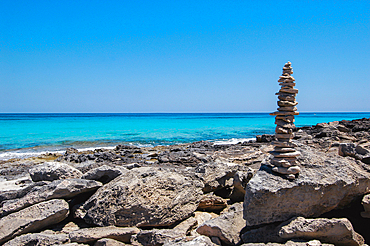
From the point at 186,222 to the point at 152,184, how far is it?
4.10 ft

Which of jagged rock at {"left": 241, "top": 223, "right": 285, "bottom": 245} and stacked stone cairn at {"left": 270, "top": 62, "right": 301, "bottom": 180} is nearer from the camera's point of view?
jagged rock at {"left": 241, "top": 223, "right": 285, "bottom": 245}

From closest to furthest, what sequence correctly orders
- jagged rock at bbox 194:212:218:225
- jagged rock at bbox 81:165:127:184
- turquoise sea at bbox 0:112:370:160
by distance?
1. jagged rock at bbox 194:212:218:225
2. jagged rock at bbox 81:165:127:184
3. turquoise sea at bbox 0:112:370:160

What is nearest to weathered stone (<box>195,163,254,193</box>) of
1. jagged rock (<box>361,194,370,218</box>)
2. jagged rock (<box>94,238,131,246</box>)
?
jagged rock (<box>361,194,370,218</box>)

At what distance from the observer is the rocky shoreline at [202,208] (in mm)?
4570

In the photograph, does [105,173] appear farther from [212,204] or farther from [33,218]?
[212,204]

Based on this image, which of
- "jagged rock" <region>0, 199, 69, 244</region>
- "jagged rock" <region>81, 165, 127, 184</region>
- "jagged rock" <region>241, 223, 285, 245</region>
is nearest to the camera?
"jagged rock" <region>241, 223, 285, 245</region>

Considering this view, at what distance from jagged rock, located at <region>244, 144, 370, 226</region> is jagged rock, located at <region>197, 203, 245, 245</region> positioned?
1.43ft

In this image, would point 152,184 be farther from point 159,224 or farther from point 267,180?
point 267,180

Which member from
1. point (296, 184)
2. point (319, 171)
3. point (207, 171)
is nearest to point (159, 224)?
point (207, 171)

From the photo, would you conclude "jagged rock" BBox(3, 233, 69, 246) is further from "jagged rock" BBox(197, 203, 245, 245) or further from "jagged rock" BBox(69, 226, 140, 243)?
"jagged rock" BBox(197, 203, 245, 245)

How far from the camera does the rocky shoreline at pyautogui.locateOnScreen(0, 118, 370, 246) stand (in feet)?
15.0

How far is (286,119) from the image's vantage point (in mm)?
5074

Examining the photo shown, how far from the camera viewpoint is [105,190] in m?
6.08

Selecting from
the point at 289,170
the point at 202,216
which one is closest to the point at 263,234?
the point at 289,170
